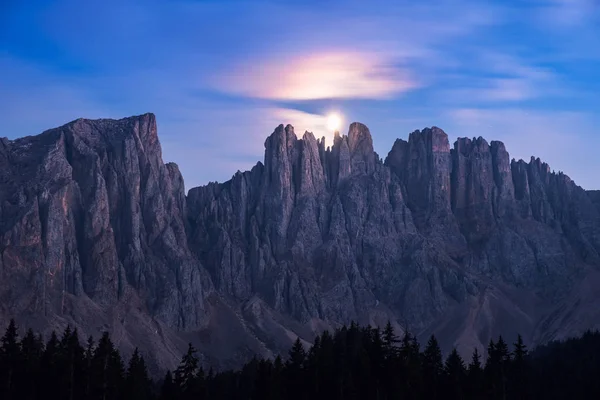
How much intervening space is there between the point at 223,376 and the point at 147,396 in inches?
2007

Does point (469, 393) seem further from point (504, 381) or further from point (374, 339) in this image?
point (374, 339)

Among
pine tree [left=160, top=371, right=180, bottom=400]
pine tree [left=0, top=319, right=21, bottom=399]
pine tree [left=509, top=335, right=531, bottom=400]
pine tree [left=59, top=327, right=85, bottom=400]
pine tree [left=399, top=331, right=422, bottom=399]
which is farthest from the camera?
pine tree [left=160, top=371, right=180, bottom=400]

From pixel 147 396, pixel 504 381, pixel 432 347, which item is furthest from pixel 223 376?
pixel 504 381

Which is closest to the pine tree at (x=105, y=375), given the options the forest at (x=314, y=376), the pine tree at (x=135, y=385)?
the forest at (x=314, y=376)

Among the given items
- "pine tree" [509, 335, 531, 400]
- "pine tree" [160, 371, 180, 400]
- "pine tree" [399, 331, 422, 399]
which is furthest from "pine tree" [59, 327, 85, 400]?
"pine tree" [509, 335, 531, 400]

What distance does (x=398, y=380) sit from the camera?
412 ft

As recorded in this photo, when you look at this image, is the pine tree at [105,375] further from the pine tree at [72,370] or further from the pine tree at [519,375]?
the pine tree at [519,375]

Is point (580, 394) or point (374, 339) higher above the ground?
point (374, 339)

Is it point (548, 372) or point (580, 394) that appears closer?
point (580, 394)

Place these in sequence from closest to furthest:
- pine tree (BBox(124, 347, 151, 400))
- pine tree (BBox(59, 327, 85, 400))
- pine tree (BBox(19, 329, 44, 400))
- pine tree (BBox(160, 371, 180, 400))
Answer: pine tree (BBox(59, 327, 85, 400)), pine tree (BBox(19, 329, 44, 400)), pine tree (BBox(124, 347, 151, 400)), pine tree (BBox(160, 371, 180, 400))

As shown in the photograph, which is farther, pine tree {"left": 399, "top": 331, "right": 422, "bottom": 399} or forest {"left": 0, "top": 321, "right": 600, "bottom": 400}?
forest {"left": 0, "top": 321, "right": 600, "bottom": 400}

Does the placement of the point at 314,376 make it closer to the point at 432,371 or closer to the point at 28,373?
the point at 432,371

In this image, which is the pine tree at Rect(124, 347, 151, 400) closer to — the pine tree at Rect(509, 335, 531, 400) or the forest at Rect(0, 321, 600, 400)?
the forest at Rect(0, 321, 600, 400)

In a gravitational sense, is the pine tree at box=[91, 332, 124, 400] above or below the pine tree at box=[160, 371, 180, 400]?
above
